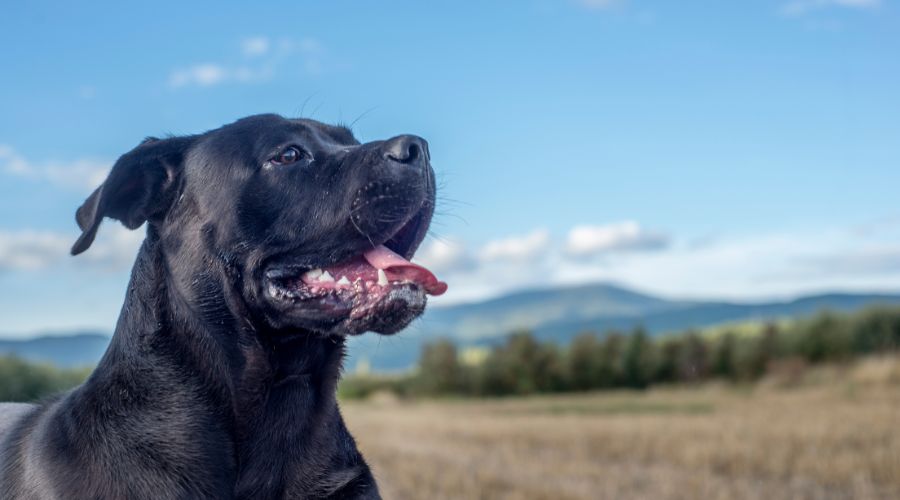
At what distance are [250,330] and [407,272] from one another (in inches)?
29.1

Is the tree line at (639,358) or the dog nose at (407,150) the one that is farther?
the tree line at (639,358)

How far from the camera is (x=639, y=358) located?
157 ft

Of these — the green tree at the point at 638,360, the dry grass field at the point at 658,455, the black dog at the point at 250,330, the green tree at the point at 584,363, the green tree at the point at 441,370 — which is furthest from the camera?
the green tree at the point at 441,370

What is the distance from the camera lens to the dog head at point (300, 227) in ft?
13.3

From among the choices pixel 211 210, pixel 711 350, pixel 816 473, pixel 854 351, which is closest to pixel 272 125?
pixel 211 210

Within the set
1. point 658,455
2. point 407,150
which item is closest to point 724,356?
point 658,455

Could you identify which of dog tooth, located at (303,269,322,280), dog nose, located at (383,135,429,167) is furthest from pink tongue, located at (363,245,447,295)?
dog nose, located at (383,135,429,167)

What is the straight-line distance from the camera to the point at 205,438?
159 inches

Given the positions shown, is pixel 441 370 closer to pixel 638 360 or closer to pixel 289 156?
pixel 638 360

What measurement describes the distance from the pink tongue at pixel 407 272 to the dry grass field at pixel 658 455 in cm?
122

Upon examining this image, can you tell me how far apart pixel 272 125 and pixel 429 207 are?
0.85 meters

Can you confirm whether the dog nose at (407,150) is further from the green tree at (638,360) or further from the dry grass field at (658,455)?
the green tree at (638,360)

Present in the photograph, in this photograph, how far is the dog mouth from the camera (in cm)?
400

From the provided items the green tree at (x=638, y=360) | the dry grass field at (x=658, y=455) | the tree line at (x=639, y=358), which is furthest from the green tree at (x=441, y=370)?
the dry grass field at (x=658, y=455)
